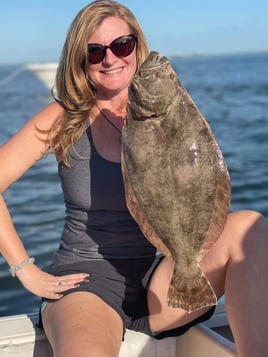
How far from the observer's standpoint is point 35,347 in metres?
3.03

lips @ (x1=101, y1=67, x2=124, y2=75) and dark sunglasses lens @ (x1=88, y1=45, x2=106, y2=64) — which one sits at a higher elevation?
dark sunglasses lens @ (x1=88, y1=45, x2=106, y2=64)

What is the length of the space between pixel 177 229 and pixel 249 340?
20.9 inches

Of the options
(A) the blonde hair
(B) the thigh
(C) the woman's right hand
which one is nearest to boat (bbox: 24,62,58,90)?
(A) the blonde hair

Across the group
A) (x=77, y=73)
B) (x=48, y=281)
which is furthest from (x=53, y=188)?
(x=48, y=281)

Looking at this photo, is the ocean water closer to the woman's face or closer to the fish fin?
the woman's face

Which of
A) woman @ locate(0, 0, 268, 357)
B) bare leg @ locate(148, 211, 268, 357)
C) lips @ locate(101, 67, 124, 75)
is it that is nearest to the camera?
bare leg @ locate(148, 211, 268, 357)

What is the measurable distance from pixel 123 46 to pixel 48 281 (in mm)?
1168

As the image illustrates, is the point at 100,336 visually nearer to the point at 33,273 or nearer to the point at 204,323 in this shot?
the point at 33,273

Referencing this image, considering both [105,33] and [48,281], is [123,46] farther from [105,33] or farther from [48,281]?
[48,281]

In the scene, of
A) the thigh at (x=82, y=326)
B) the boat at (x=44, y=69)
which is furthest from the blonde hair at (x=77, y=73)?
the boat at (x=44, y=69)

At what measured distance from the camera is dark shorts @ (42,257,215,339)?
9.53 feet

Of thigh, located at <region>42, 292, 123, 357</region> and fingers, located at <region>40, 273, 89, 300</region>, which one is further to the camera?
fingers, located at <region>40, 273, 89, 300</region>

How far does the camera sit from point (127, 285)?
295 cm

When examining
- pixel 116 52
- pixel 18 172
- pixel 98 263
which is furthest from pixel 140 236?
pixel 116 52
